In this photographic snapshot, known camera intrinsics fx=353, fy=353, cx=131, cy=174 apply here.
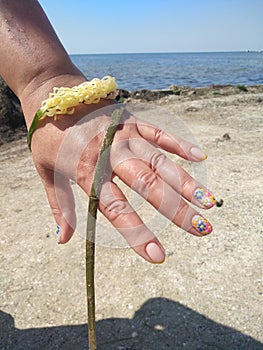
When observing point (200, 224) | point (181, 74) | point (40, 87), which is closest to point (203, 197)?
point (200, 224)

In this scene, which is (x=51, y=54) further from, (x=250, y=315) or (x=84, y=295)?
(x=250, y=315)

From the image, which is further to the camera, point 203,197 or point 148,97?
point 148,97

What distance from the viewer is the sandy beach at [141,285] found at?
2645 mm

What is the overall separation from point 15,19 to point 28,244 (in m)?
2.59

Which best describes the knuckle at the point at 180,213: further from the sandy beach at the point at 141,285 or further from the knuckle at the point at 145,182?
the sandy beach at the point at 141,285

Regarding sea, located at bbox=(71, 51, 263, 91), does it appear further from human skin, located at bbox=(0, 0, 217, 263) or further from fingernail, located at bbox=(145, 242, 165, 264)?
fingernail, located at bbox=(145, 242, 165, 264)

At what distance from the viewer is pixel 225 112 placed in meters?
8.64

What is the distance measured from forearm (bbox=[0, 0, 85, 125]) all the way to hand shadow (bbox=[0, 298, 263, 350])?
72.1 inches

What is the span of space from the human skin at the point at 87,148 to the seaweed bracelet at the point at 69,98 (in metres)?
0.03

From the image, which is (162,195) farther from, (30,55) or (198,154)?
(30,55)

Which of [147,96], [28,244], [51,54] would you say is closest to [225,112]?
[147,96]

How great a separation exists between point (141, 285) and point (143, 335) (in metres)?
0.52

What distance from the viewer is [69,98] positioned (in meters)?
1.39

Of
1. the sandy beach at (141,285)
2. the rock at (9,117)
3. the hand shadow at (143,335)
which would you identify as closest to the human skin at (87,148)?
the sandy beach at (141,285)
